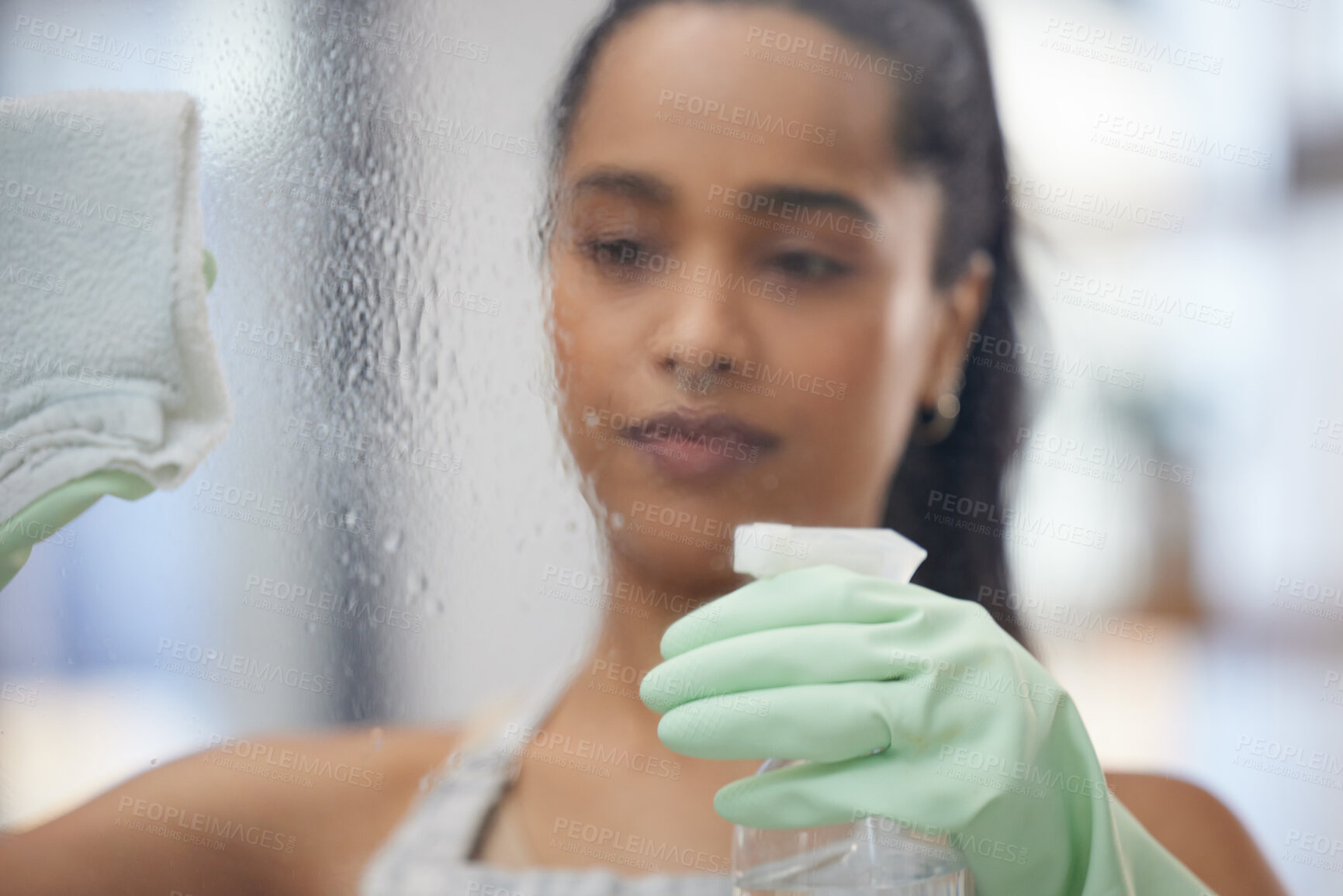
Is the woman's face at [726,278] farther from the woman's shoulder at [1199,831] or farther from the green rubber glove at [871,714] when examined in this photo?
the woman's shoulder at [1199,831]

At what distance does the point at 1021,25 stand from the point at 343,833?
688 mm

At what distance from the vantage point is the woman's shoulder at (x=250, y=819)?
64cm

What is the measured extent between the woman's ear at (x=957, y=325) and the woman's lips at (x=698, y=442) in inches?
4.5

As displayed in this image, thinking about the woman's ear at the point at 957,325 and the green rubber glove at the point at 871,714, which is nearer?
the green rubber glove at the point at 871,714

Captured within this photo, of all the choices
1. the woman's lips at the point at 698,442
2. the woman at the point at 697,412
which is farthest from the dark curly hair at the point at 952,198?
the woman's lips at the point at 698,442

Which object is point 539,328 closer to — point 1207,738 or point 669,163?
point 669,163

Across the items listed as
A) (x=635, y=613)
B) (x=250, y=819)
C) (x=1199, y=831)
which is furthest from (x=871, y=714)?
(x=250, y=819)

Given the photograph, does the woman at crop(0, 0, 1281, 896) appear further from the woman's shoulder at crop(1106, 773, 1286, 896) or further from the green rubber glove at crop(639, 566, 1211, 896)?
the green rubber glove at crop(639, 566, 1211, 896)

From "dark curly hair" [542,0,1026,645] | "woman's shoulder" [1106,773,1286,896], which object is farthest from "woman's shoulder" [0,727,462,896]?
"woman's shoulder" [1106,773,1286,896]

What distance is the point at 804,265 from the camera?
0.63 meters

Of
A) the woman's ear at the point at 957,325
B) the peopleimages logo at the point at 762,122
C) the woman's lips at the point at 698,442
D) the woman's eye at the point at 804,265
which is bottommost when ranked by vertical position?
the woman's lips at the point at 698,442

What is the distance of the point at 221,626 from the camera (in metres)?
0.66

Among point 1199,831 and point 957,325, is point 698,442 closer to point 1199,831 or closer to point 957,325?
point 957,325

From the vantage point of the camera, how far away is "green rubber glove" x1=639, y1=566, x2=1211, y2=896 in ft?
1.63
